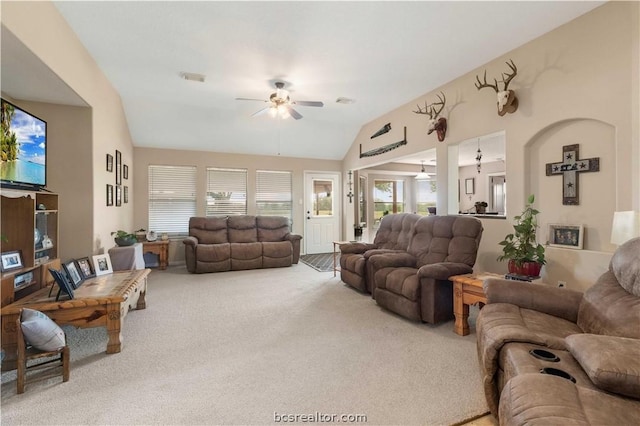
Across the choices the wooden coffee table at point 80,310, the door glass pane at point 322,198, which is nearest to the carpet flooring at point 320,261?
the door glass pane at point 322,198

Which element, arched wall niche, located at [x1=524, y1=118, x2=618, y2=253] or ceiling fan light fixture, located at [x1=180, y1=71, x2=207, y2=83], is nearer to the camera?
arched wall niche, located at [x1=524, y1=118, x2=618, y2=253]

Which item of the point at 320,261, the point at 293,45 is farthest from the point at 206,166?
the point at 293,45

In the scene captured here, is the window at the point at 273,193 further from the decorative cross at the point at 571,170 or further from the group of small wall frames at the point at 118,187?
the decorative cross at the point at 571,170

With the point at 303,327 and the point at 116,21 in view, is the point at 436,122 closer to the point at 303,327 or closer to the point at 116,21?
the point at 303,327

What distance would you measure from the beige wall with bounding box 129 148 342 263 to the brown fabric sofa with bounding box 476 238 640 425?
18.2ft

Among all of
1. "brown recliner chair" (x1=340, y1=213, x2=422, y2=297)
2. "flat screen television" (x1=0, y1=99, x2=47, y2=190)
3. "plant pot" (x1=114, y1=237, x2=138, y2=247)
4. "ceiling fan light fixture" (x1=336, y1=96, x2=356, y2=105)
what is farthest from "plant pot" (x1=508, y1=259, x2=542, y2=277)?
"plant pot" (x1=114, y1=237, x2=138, y2=247)

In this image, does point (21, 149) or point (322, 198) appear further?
point (322, 198)

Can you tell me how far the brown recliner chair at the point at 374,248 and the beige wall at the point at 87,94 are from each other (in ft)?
10.6

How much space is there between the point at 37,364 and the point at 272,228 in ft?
14.7

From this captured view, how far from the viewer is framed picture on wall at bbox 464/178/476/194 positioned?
29.0 feet

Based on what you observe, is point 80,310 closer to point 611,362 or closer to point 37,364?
point 37,364

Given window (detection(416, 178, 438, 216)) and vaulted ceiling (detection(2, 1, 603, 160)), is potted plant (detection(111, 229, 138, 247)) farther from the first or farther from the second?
window (detection(416, 178, 438, 216))

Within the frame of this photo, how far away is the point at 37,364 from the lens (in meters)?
1.99

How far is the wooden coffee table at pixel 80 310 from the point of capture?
2086 millimetres
